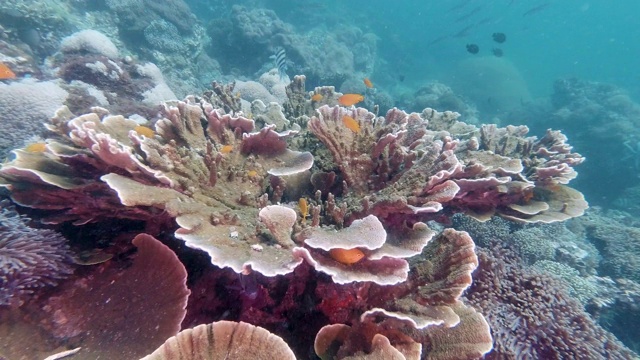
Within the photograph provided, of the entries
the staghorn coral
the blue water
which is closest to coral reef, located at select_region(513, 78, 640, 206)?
the blue water

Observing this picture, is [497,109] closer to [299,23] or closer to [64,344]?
[299,23]

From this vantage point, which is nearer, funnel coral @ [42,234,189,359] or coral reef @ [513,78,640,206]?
funnel coral @ [42,234,189,359]

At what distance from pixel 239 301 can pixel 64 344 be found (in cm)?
113

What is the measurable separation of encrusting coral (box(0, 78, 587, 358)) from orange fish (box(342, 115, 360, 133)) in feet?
0.07

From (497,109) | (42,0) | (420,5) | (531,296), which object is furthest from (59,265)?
(420,5)

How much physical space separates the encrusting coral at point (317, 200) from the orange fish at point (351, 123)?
21 millimetres

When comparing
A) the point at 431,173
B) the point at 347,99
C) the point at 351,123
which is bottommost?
the point at 431,173

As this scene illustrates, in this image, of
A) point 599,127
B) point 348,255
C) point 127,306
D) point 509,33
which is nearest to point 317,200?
point 348,255

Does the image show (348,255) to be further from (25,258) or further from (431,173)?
(25,258)

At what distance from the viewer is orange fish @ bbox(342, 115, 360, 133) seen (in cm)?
345

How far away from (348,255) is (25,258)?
6.94ft

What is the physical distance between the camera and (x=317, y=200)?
10.2 ft

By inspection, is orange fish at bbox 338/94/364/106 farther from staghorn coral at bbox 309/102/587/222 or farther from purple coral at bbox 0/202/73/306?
purple coral at bbox 0/202/73/306

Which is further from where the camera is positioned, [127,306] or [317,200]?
[317,200]
